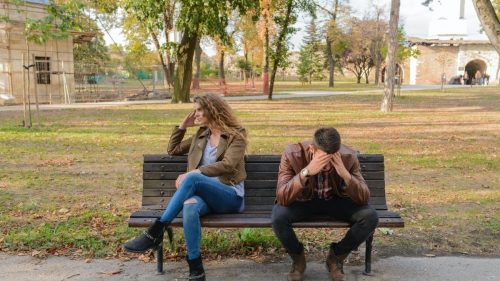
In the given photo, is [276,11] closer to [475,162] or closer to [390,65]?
[390,65]

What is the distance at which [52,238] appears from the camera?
4.83 m

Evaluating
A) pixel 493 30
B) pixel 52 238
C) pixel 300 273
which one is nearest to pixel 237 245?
pixel 300 273

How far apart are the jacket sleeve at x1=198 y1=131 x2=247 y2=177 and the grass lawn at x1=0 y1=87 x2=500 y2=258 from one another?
817mm

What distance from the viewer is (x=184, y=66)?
980 inches

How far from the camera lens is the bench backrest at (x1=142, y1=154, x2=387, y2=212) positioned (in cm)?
447

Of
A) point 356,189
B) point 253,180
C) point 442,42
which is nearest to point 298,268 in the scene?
point 356,189

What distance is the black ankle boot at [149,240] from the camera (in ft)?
12.7

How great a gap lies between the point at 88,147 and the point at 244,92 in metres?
26.2

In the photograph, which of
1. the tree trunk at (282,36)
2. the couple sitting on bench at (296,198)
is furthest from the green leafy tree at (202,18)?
the couple sitting on bench at (296,198)

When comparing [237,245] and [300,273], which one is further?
[237,245]

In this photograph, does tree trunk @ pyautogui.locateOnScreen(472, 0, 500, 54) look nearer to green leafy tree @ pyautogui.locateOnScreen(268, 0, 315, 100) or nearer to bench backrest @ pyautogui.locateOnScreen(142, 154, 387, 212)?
bench backrest @ pyautogui.locateOnScreen(142, 154, 387, 212)

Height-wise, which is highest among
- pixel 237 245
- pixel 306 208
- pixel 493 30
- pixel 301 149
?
pixel 493 30

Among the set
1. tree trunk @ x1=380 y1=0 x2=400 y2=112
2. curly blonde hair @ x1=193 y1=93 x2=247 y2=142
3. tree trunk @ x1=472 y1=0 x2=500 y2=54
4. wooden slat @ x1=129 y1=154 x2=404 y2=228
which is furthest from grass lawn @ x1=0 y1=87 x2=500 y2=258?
tree trunk @ x1=380 y1=0 x2=400 y2=112

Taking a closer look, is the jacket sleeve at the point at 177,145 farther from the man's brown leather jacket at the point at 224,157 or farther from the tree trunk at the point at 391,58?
the tree trunk at the point at 391,58
